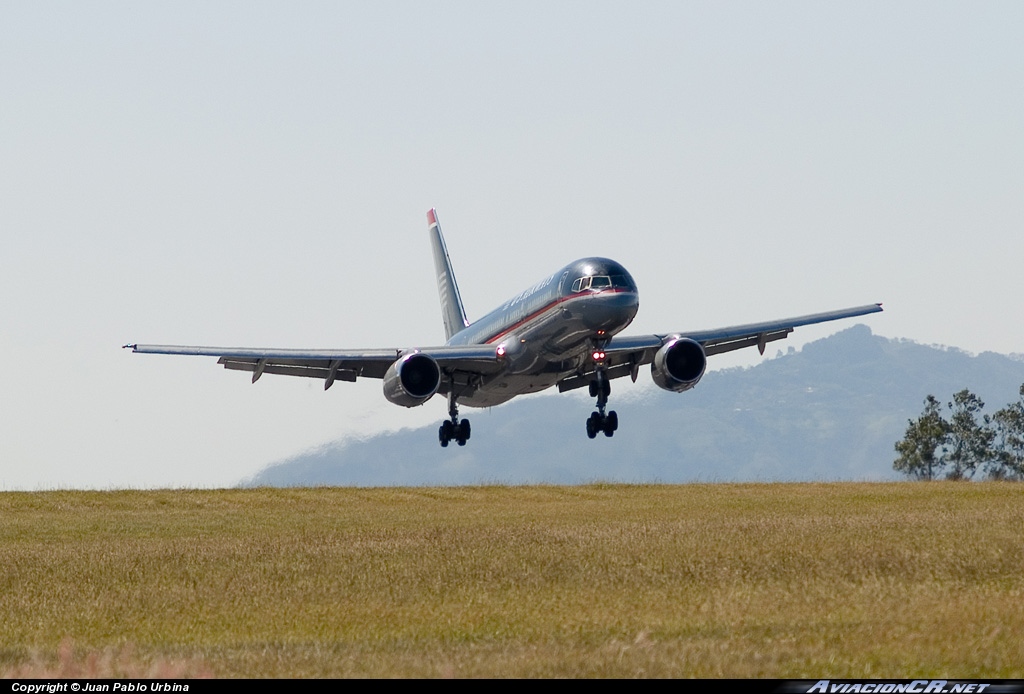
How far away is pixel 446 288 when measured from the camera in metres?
69.8

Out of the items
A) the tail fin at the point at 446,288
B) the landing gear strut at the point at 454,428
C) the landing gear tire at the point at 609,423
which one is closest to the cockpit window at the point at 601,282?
the landing gear tire at the point at 609,423

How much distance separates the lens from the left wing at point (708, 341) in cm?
4834

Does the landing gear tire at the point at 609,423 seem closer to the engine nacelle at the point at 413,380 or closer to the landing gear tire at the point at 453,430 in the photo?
the landing gear tire at the point at 453,430

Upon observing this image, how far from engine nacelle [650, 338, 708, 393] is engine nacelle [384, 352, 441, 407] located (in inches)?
279

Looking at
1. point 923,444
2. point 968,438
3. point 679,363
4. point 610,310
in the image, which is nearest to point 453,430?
point 679,363

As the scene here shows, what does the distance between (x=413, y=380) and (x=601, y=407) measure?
6.21 metres

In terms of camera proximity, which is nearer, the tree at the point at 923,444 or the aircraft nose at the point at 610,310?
the aircraft nose at the point at 610,310

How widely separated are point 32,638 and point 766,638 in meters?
9.75

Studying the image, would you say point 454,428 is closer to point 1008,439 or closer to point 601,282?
point 601,282

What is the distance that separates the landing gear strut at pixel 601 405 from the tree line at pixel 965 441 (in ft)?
174

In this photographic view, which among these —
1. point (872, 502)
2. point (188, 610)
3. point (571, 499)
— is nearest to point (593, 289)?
point (571, 499)

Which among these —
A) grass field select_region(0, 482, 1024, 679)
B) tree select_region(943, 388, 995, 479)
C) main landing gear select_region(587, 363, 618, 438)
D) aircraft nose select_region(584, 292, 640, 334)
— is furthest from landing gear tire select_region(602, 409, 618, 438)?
tree select_region(943, 388, 995, 479)

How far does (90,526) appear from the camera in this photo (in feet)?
121

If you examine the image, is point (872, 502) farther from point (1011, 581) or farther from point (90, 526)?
point (90, 526)
